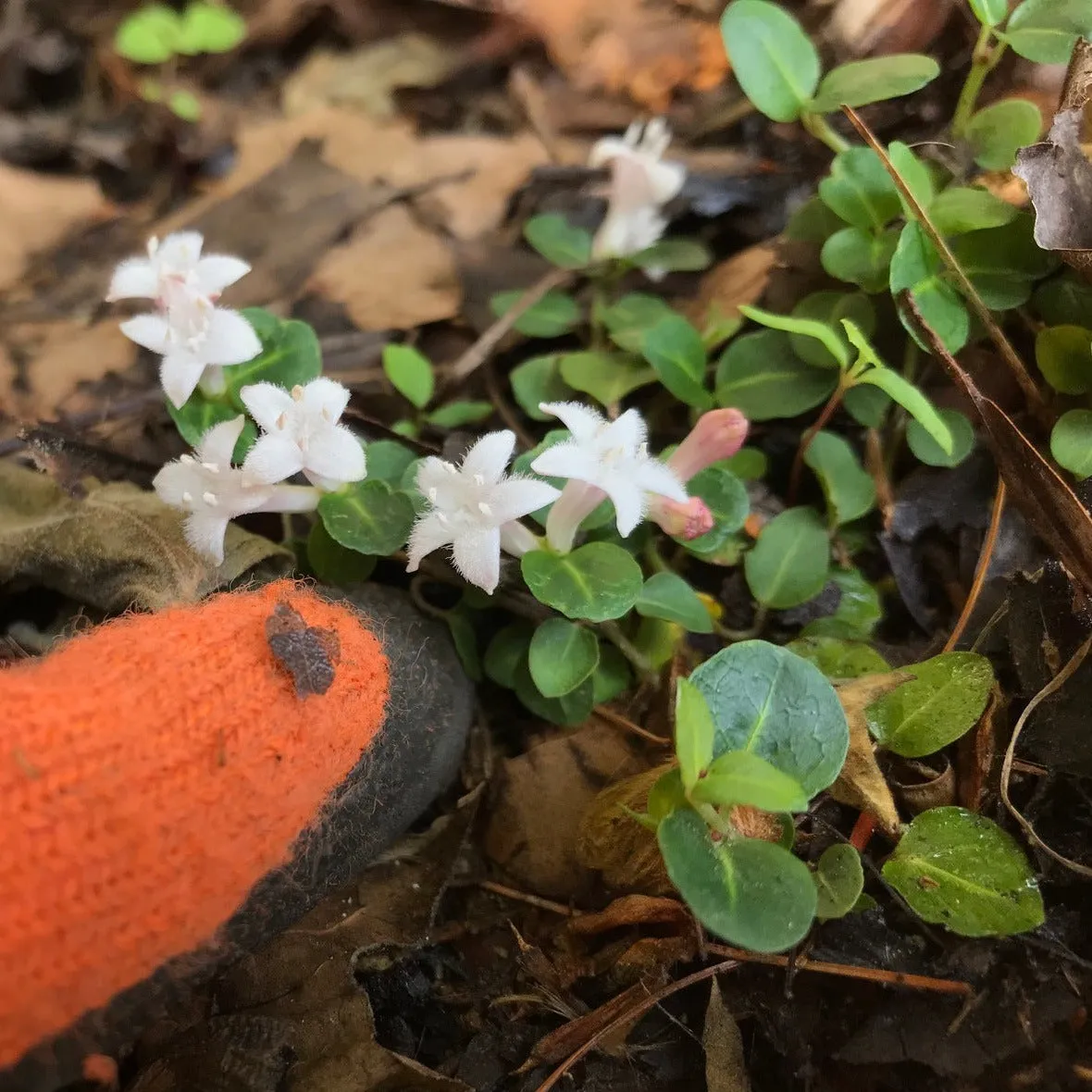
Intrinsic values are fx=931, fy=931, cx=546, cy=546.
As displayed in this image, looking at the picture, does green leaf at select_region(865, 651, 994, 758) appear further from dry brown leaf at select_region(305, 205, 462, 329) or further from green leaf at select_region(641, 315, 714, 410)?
dry brown leaf at select_region(305, 205, 462, 329)

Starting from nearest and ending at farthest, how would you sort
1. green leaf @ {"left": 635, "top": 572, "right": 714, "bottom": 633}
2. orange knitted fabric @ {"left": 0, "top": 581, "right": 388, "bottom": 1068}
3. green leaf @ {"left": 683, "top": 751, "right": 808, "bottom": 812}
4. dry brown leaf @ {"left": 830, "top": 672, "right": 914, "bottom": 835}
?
orange knitted fabric @ {"left": 0, "top": 581, "right": 388, "bottom": 1068}, green leaf @ {"left": 683, "top": 751, "right": 808, "bottom": 812}, dry brown leaf @ {"left": 830, "top": 672, "right": 914, "bottom": 835}, green leaf @ {"left": 635, "top": 572, "right": 714, "bottom": 633}

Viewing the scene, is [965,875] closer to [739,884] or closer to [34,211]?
[739,884]

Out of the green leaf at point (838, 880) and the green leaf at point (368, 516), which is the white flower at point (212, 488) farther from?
the green leaf at point (838, 880)

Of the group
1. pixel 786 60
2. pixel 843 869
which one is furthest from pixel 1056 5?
pixel 843 869

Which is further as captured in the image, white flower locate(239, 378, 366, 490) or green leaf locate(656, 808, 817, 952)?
white flower locate(239, 378, 366, 490)

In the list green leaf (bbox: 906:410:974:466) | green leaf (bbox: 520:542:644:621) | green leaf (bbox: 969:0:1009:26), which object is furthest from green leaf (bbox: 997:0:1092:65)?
green leaf (bbox: 520:542:644:621)

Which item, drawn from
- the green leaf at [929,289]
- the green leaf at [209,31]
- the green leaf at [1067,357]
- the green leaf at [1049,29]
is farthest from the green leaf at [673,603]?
the green leaf at [209,31]
